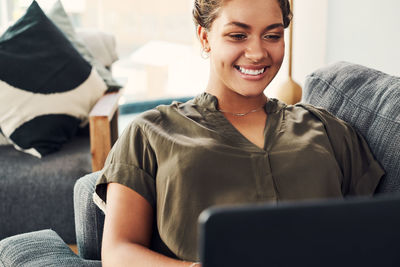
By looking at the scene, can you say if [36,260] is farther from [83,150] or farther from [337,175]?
[83,150]

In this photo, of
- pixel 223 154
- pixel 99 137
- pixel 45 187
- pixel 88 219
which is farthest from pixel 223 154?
pixel 45 187

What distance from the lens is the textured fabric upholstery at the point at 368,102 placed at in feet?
3.64

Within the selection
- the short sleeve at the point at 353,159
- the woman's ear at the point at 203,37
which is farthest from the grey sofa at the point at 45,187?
the short sleeve at the point at 353,159

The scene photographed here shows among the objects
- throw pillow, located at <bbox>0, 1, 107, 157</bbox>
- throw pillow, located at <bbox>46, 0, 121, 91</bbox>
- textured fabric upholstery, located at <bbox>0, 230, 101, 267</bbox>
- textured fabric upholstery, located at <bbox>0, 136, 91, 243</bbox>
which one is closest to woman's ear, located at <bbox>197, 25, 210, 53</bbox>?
textured fabric upholstery, located at <bbox>0, 230, 101, 267</bbox>

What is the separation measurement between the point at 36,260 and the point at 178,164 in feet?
1.15

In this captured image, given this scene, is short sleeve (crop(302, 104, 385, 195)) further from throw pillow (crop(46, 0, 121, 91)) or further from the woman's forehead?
throw pillow (crop(46, 0, 121, 91))

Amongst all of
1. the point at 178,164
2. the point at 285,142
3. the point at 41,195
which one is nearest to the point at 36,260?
the point at 178,164

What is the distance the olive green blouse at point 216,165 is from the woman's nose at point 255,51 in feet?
0.46

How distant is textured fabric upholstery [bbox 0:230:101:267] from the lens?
1.04 meters

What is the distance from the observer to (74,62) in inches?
84.4

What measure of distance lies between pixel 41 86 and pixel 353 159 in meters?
1.37

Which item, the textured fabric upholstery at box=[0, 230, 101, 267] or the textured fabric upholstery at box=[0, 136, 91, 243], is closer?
the textured fabric upholstery at box=[0, 230, 101, 267]

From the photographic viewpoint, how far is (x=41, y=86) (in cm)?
207

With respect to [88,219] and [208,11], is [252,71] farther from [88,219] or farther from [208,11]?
[88,219]
